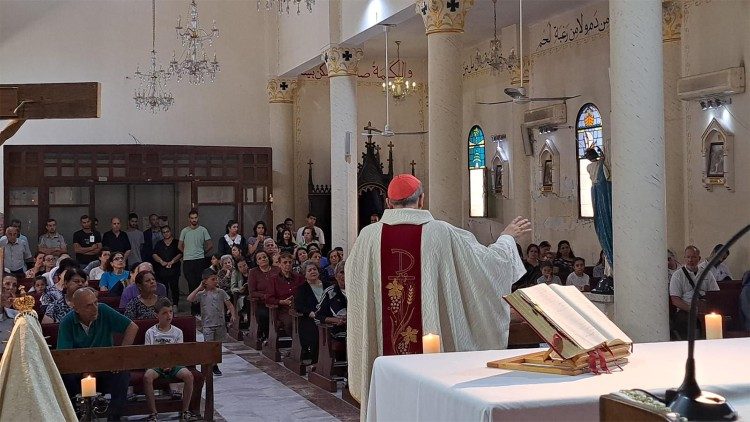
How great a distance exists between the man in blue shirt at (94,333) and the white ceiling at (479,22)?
780 cm

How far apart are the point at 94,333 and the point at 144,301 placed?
65.3 inches

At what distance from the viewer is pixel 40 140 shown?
19.2 metres

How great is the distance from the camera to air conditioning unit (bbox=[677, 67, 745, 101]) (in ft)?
41.4

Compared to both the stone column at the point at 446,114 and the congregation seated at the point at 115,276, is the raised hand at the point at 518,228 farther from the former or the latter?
the congregation seated at the point at 115,276

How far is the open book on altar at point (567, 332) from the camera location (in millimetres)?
3393

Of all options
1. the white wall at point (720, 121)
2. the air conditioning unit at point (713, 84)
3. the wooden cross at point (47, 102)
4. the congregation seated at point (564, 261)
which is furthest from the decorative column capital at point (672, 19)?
the wooden cross at point (47, 102)

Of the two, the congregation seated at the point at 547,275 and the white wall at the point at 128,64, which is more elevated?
the white wall at the point at 128,64

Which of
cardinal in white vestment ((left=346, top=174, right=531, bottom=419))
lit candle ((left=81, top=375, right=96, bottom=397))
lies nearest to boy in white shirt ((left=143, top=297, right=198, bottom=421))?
lit candle ((left=81, top=375, right=96, bottom=397))

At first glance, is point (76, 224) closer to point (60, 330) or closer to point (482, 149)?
point (482, 149)

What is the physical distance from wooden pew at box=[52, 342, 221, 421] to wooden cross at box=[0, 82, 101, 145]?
11.3ft

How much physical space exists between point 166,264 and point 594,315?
1361 centimetres

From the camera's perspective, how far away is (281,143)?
21.2 m

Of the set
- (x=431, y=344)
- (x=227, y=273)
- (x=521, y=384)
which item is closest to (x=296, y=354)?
(x=227, y=273)

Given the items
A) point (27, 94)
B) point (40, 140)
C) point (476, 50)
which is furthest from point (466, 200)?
point (27, 94)
